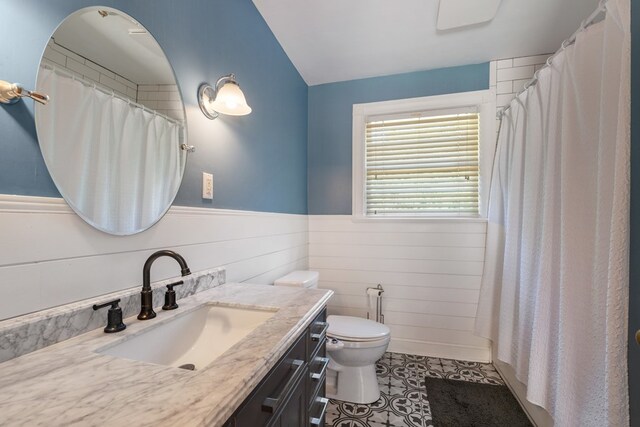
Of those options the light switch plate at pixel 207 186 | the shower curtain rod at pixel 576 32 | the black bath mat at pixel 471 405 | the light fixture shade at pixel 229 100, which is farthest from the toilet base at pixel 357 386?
the shower curtain rod at pixel 576 32

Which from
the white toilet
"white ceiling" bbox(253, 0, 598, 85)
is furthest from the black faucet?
"white ceiling" bbox(253, 0, 598, 85)

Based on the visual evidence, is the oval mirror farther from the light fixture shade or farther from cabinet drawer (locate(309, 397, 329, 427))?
cabinet drawer (locate(309, 397, 329, 427))

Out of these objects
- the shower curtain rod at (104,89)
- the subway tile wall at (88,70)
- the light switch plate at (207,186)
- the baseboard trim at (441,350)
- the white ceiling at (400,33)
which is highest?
the white ceiling at (400,33)

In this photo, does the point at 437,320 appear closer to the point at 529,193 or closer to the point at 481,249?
the point at 481,249

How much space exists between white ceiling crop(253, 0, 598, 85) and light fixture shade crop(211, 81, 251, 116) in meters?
0.83

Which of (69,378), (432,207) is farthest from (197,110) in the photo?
(432,207)

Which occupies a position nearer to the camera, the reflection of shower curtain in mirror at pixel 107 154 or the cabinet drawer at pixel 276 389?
the cabinet drawer at pixel 276 389

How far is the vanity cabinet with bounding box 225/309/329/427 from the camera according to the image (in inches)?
23.4

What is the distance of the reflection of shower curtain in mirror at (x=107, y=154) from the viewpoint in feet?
2.28

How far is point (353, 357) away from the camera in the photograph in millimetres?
1675

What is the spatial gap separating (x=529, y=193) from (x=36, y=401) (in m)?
2.01

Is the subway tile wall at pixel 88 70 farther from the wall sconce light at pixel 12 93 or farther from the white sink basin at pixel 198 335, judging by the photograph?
the white sink basin at pixel 198 335

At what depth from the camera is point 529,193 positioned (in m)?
1.52

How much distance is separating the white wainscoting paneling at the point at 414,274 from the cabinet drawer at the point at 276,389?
156 cm
